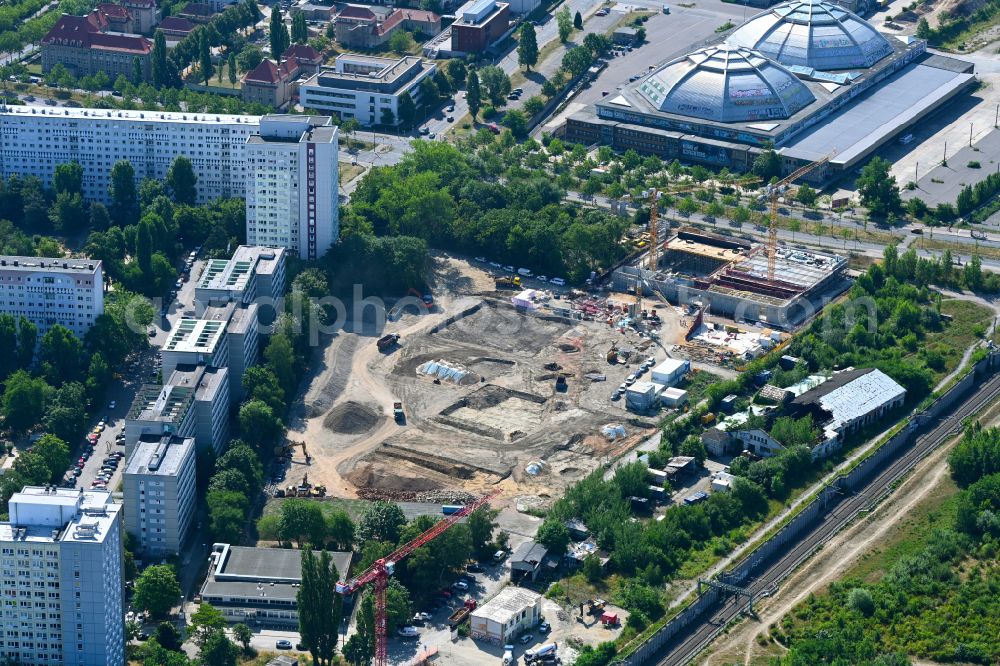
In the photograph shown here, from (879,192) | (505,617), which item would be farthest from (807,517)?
(879,192)

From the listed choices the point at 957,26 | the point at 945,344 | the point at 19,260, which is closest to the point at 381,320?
the point at 19,260

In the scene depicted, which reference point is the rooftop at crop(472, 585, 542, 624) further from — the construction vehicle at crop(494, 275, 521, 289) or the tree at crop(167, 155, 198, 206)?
the tree at crop(167, 155, 198, 206)

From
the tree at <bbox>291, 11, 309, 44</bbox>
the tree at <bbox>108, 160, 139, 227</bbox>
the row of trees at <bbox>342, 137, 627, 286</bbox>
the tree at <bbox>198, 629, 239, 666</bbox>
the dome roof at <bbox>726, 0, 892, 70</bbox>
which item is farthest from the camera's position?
the tree at <bbox>291, 11, 309, 44</bbox>

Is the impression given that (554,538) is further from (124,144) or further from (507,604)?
(124,144)

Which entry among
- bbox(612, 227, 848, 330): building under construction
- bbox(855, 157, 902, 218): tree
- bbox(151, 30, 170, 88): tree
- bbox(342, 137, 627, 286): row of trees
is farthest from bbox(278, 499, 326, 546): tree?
bbox(151, 30, 170, 88): tree

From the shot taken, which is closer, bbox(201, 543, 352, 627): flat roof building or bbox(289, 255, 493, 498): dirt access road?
bbox(201, 543, 352, 627): flat roof building

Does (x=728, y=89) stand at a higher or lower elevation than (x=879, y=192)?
higher
